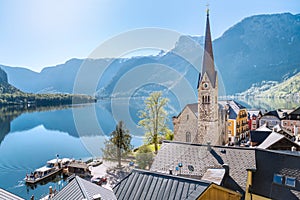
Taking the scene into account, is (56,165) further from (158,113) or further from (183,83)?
(183,83)

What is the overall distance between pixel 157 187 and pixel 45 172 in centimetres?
2419

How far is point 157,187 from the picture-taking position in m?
8.33

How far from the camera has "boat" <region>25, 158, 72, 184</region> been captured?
26109 mm

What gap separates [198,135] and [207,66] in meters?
7.24

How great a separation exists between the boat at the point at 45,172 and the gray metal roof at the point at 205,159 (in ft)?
59.8

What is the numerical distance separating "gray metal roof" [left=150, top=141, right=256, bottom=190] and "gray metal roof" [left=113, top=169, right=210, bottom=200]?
414cm

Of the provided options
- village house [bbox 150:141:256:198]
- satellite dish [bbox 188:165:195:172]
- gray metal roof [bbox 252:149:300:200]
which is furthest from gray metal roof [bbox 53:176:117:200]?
gray metal roof [bbox 252:149:300:200]

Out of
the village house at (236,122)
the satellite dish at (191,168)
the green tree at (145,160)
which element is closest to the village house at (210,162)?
the satellite dish at (191,168)

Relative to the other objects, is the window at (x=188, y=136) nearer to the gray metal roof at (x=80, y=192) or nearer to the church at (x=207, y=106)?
the church at (x=207, y=106)

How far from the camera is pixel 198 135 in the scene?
24.9 m

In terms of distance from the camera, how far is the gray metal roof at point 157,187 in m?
7.75

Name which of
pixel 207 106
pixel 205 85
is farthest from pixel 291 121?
pixel 205 85

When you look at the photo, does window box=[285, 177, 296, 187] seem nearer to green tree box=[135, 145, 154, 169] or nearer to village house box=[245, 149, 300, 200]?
Result: village house box=[245, 149, 300, 200]

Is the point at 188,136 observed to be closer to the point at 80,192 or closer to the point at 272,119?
the point at 80,192
